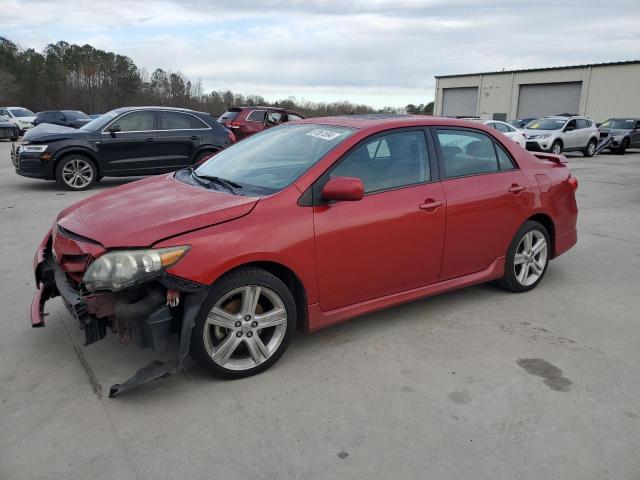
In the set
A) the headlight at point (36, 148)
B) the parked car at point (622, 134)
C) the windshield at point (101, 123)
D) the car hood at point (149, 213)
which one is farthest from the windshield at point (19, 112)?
the car hood at point (149, 213)

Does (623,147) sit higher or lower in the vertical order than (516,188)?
lower

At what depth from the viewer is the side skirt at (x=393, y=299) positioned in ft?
11.4

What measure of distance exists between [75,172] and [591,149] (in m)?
19.5

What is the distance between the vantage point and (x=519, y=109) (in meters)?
42.1

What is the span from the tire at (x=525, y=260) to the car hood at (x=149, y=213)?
246 cm

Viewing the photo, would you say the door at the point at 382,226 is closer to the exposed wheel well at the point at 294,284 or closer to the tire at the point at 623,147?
the exposed wheel well at the point at 294,284

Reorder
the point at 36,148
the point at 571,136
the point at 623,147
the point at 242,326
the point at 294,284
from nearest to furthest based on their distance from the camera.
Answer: the point at 242,326, the point at 294,284, the point at 36,148, the point at 571,136, the point at 623,147

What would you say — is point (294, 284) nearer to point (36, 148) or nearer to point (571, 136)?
point (36, 148)

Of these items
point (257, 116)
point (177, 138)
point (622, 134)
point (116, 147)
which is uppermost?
point (257, 116)

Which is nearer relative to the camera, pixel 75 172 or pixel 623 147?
pixel 75 172

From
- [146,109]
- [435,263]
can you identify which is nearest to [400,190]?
[435,263]

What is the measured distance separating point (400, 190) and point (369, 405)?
5.05 feet

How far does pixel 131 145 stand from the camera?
403 inches

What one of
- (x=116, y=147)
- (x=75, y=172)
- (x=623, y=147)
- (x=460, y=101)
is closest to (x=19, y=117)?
(x=75, y=172)
